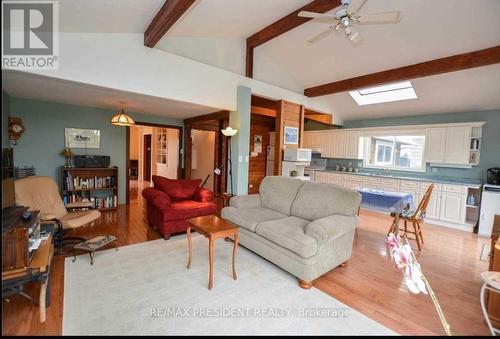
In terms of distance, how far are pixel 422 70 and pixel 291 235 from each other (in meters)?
3.93

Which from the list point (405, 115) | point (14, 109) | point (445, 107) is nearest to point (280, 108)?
point (405, 115)

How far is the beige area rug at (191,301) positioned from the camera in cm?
182

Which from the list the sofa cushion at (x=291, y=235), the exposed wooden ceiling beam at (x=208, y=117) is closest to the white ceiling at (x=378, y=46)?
the exposed wooden ceiling beam at (x=208, y=117)

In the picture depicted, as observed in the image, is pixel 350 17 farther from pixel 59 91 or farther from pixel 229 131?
pixel 59 91

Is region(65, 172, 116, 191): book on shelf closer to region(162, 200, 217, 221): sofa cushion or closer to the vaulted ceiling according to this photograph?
region(162, 200, 217, 221): sofa cushion

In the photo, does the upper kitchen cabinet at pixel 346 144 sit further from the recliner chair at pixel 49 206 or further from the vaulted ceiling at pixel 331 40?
the recliner chair at pixel 49 206

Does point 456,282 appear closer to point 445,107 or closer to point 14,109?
point 445,107

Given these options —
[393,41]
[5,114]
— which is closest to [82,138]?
[5,114]

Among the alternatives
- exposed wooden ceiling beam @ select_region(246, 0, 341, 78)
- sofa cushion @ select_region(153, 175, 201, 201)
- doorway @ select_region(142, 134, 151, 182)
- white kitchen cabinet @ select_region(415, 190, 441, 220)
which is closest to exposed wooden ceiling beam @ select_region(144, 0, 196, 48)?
exposed wooden ceiling beam @ select_region(246, 0, 341, 78)

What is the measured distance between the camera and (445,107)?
16.7ft

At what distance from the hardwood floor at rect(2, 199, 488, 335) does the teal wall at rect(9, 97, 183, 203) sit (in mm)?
1841

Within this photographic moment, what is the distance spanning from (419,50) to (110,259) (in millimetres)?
5560

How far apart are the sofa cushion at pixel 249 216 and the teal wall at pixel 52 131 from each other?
11.7 ft

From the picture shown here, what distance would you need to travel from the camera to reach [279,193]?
362 cm
